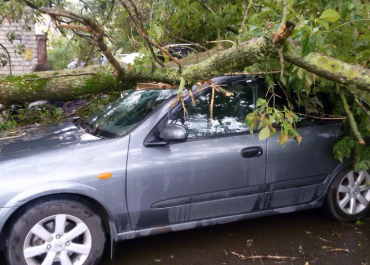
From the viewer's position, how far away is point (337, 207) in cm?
380

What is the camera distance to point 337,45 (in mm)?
3311

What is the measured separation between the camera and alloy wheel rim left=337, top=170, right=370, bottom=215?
12.5 ft

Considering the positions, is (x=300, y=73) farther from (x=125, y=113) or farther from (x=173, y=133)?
(x=125, y=113)

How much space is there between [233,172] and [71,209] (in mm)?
1371

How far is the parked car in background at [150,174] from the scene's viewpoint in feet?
8.95

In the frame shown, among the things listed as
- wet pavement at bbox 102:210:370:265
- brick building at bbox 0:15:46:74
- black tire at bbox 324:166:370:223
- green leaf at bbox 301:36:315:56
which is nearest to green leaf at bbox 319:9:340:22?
green leaf at bbox 301:36:315:56

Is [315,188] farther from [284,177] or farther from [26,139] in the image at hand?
[26,139]

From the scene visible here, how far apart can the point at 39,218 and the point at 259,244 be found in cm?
198

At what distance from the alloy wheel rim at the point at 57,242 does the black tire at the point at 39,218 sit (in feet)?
0.09

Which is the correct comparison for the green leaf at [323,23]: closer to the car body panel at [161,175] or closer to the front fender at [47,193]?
the car body panel at [161,175]

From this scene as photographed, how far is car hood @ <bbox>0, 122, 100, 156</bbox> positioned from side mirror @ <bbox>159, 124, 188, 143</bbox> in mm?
589

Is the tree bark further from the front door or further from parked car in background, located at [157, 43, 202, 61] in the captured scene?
the front door

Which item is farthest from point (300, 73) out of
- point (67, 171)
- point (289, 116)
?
point (67, 171)

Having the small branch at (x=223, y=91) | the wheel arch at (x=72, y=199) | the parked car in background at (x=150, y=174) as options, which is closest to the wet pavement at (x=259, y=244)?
the parked car in background at (x=150, y=174)
